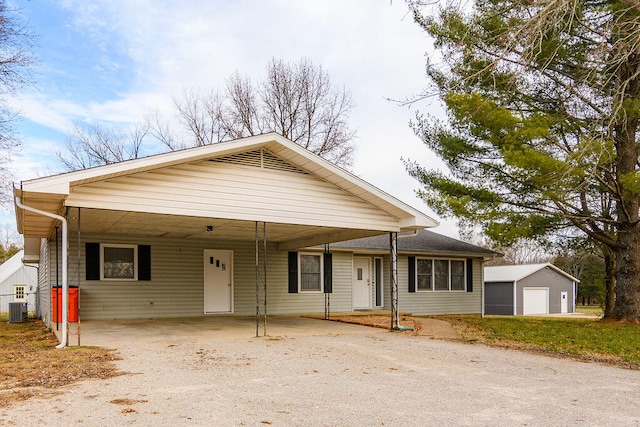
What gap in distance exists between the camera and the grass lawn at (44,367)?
5434 millimetres

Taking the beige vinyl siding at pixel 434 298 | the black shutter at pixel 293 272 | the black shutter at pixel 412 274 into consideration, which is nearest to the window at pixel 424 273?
the beige vinyl siding at pixel 434 298

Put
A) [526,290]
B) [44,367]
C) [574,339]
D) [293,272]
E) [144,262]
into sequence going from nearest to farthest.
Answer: [44,367] < [574,339] < [144,262] < [293,272] < [526,290]

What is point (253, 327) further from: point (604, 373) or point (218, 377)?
point (604, 373)

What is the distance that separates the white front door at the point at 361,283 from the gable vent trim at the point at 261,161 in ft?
26.3

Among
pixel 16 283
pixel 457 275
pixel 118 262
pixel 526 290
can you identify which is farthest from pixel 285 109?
pixel 16 283

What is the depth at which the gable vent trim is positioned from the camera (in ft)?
31.3

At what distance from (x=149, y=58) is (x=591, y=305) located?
39684mm

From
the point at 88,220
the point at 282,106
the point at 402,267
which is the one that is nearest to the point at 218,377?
the point at 88,220

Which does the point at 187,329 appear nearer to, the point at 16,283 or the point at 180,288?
the point at 180,288

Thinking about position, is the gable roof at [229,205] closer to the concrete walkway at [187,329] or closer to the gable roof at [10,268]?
the concrete walkway at [187,329]

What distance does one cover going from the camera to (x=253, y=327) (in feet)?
37.6

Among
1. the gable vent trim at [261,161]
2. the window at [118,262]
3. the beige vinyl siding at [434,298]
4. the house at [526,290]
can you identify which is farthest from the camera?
the house at [526,290]

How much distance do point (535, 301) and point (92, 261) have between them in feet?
81.7

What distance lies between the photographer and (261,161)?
32.3 feet
